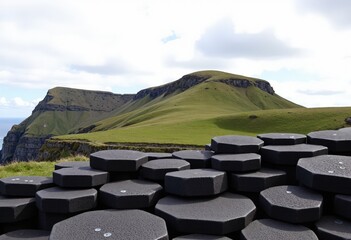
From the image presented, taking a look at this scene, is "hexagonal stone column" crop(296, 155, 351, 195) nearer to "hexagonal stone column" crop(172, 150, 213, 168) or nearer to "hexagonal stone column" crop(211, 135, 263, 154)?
"hexagonal stone column" crop(211, 135, 263, 154)

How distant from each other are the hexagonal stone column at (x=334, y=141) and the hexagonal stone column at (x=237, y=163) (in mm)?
2567

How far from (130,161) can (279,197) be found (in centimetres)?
397

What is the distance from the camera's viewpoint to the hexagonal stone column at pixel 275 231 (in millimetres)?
6347

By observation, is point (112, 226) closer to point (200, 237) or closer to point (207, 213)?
point (200, 237)

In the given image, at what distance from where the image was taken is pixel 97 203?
7.89 m

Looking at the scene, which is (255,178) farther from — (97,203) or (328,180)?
(97,203)

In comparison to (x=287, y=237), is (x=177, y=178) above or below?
above

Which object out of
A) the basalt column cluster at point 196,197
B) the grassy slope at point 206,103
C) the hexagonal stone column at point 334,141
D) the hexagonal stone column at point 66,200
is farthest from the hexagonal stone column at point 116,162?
the grassy slope at point 206,103

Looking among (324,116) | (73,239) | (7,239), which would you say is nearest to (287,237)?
(73,239)

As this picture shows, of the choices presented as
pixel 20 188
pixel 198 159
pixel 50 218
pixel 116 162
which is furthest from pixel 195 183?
pixel 20 188

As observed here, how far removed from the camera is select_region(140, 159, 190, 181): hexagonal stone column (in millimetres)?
8547

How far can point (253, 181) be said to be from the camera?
26.5ft

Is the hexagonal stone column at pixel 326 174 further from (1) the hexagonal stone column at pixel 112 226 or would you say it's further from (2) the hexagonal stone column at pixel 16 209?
(2) the hexagonal stone column at pixel 16 209

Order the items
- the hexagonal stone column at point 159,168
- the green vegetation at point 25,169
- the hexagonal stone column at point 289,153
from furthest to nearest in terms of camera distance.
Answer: the green vegetation at point 25,169
the hexagonal stone column at point 289,153
the hexagonal stone column at point 159,168
